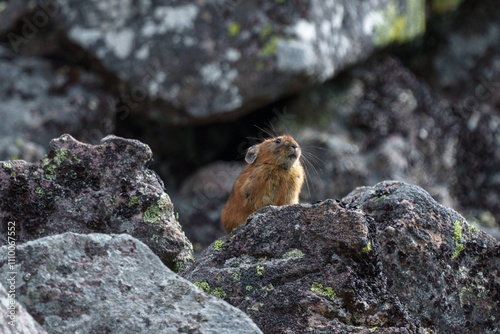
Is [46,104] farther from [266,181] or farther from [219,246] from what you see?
[219,246]

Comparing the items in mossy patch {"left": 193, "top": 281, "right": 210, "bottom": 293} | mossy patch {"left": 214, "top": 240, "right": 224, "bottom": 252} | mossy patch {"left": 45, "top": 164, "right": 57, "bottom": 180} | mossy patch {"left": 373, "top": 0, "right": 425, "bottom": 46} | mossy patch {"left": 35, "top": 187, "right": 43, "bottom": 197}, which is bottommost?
mossy patch {"left": 193, "top": 281, "right": 210, "bottom": 293}

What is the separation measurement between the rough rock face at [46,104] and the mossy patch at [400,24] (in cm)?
492

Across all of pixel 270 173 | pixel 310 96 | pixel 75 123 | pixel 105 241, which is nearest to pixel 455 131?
pixel 310 96

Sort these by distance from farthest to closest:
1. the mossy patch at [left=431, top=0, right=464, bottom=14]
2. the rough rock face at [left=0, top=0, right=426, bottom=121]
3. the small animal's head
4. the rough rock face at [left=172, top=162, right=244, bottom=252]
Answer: the mossy patch at [left=431, top=0, right=464, bottom=14] → the rough rock face at [left=172, top=162, right=244, bottom=252] → the rough rock face at [left=0, top=0, right=426, bottom=121] → the small animal's head

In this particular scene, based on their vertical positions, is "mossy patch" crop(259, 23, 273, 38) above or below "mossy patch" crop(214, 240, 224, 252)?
above

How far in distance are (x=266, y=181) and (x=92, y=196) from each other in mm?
2473

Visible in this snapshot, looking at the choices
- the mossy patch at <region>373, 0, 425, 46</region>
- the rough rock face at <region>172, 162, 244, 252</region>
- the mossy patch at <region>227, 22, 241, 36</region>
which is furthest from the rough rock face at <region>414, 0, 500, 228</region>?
the mossy patch at <region>227, 22, 241, 36</region>

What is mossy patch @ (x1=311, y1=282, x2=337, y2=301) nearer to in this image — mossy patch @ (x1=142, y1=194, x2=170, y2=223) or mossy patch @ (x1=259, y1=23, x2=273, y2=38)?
mossy patch @ (x1=142, y1=194, x2=170, y2=223)

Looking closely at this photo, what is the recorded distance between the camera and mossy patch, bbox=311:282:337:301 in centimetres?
389

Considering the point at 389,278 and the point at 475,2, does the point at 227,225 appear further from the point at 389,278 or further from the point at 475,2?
the point at 475,2

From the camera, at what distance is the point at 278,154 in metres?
7.01

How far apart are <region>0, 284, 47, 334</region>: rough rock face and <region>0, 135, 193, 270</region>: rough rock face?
134 cm

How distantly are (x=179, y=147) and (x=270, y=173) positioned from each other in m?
4.18

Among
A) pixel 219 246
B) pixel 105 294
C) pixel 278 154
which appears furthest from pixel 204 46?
pixel 105 294
